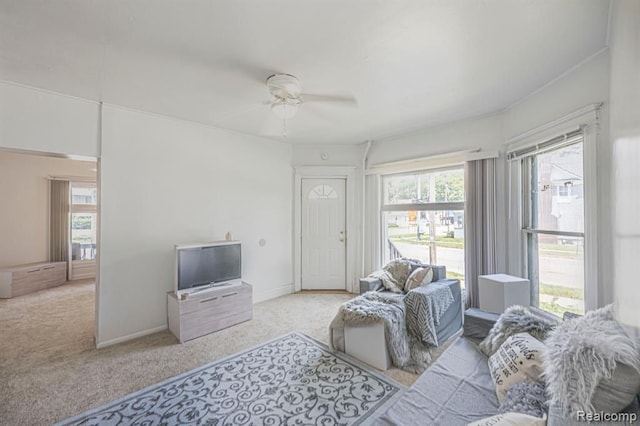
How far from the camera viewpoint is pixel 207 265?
10.1 feet

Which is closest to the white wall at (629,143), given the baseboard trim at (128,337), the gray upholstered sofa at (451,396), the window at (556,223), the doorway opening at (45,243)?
the gray upholstered sofa at (451,396)

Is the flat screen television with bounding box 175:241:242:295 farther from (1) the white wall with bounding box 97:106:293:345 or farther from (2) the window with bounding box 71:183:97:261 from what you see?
(2) the window with bounding box 71:183:97:261

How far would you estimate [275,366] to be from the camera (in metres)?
2.30

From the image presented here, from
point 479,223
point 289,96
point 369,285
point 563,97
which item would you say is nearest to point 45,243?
point 289,96

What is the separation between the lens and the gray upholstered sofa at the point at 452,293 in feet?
8.30

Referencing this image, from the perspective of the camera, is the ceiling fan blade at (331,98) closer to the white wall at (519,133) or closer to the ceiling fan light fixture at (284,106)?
the ceiling fan light fixture at (284,106)

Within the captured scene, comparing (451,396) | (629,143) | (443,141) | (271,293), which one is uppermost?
(443,141)

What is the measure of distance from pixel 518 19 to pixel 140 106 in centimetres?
332

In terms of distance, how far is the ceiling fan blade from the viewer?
2.57m

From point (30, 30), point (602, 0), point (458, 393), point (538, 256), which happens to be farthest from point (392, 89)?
point (30, 30)

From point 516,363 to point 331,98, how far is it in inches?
96.7

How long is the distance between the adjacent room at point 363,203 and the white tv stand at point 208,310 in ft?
0.07

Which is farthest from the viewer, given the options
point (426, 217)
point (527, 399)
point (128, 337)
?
point (426, 217)

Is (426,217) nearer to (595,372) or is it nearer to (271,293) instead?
(271,293)
